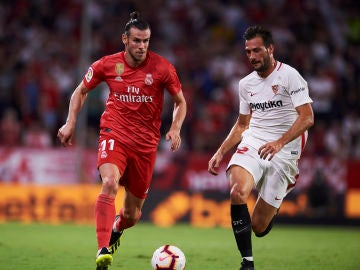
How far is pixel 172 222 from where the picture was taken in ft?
56.4

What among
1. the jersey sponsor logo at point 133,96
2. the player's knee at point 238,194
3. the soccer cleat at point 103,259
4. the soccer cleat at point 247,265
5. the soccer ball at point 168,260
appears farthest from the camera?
the jersey sponsor logo at point 133,96

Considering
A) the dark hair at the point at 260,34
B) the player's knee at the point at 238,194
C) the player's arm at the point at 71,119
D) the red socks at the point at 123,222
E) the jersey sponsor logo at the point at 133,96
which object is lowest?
the red socks at the point at 123,222

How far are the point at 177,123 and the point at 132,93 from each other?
608 mm

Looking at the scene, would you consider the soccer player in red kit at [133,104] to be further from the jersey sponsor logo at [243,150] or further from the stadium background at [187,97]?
the stadium background at [187,97]

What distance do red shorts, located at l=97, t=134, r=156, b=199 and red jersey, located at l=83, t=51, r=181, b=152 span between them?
9cm

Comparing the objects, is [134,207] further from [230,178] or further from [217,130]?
[217,130]

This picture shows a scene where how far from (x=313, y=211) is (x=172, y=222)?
3.09 metres

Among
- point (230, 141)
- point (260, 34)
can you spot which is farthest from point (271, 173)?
point (260, 34)

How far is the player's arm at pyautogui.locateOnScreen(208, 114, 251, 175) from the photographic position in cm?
879

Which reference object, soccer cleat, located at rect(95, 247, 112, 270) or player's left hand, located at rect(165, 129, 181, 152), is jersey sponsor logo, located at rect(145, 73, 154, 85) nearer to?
player's left hand, located at rect(165, 129, 181, 152)

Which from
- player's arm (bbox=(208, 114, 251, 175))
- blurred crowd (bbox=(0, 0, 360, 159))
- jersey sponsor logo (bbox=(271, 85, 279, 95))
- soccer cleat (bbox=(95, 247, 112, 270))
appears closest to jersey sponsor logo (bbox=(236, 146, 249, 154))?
player's arm (bbox=(208, 114, 251, 175))

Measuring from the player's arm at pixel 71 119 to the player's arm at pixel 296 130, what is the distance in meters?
2.05

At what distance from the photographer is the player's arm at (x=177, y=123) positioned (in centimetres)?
861

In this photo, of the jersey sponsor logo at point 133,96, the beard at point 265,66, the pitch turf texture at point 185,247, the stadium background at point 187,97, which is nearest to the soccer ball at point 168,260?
the pitch turf texture at point 185,247
